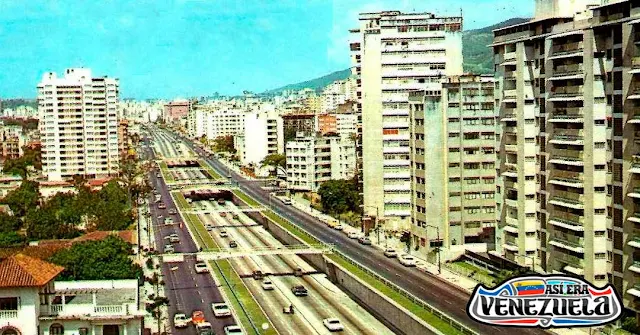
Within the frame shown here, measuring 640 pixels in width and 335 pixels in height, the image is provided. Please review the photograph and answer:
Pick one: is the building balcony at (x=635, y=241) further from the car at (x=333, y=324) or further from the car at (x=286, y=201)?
the car at (x=286, y=201)

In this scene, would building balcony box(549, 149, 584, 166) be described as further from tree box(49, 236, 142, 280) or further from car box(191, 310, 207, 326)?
tree box(49, 236, 142, 280)

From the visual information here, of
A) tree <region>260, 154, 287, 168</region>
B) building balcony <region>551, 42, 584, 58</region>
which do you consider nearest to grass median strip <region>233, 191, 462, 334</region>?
building balcony <region>551, 42, 584, 58</region>

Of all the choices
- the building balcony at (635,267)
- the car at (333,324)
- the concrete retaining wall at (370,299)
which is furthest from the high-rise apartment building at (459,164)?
the building balcony at (635,267)

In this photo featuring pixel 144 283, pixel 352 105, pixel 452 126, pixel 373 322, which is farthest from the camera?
pixel 352 105

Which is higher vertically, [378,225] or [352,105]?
[352,105]

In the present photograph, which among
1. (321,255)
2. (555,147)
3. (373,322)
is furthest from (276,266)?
(555,147)

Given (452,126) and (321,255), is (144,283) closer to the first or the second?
(321,255)

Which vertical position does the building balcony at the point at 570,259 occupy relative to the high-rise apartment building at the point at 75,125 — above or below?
below
